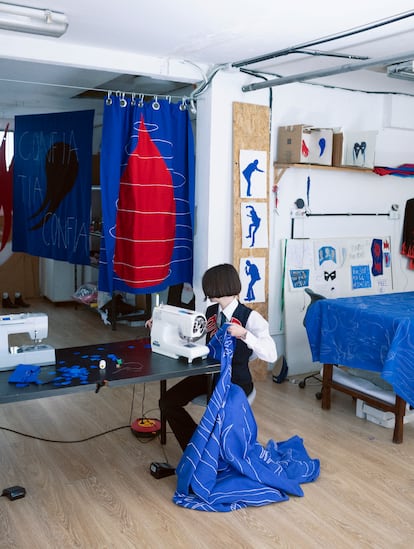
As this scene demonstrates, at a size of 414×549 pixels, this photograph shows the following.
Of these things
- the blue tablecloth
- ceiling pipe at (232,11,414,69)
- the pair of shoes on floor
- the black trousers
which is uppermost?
ceiling pipe at (232,11,414,69)

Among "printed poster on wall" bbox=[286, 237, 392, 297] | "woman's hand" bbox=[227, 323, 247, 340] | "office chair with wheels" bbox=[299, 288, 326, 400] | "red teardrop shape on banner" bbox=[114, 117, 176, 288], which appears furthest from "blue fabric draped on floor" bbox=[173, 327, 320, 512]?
"printed poster on wall" bbox=[286, 237, 392, 297]

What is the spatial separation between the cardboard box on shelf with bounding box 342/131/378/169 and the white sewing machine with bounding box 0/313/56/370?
10.1ft

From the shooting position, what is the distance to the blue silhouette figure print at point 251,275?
470cm

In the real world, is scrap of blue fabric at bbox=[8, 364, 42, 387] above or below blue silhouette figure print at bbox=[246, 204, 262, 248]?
below

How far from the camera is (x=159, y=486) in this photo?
3078mm

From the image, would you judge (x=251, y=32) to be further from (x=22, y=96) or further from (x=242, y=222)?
(x=22, y=96)

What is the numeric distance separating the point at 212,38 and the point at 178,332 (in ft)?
6.07

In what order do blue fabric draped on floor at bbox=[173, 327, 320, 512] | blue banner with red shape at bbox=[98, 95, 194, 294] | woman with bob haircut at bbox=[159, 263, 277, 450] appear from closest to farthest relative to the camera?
blue fabric draped on floor at bbox=[173, 327, 320, 512], woman with bob haircut at bbox=[159, 263, 277, 450], blue banner with red shape at bbox=[98, 95, 194, 294]

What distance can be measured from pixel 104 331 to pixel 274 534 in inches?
153

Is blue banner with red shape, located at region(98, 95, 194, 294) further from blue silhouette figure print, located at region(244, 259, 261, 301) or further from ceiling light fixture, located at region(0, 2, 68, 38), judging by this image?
ceiling light fixture, located at region(0, 2, 68, 38)

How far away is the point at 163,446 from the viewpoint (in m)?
3.54

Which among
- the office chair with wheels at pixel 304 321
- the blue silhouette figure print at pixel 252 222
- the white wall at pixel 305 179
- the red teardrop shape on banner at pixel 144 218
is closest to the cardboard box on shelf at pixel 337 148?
the white wall at pixel 305 179

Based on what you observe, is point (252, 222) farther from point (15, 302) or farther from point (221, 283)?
point (15, 302)

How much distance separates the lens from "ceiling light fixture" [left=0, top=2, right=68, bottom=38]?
9.91 feet
